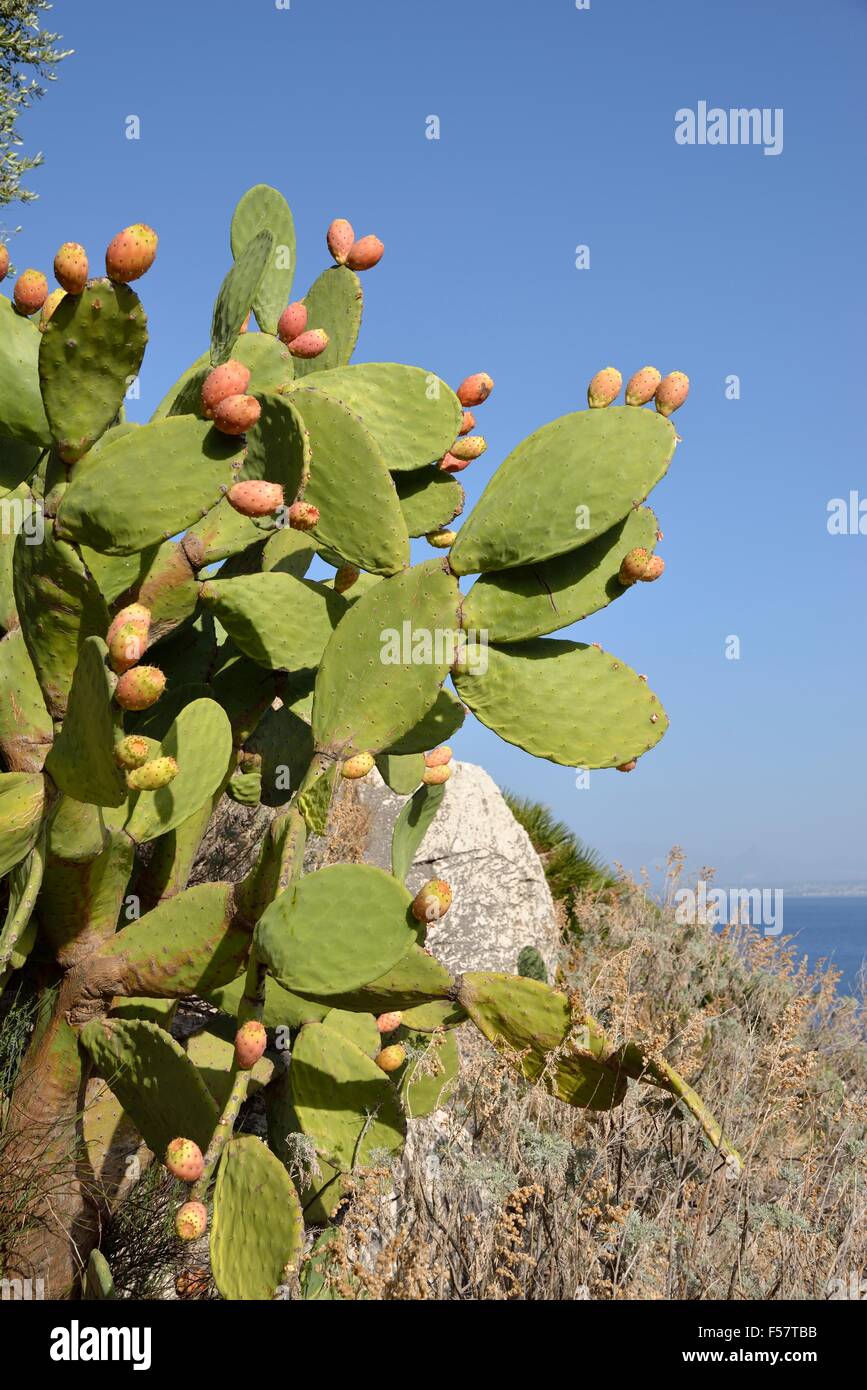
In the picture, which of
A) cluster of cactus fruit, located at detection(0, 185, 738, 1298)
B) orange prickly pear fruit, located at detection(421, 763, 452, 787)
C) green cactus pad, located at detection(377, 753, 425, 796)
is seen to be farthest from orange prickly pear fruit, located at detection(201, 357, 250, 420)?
orange prickly pear fruit, located at detection(421, 763, 452, 787)

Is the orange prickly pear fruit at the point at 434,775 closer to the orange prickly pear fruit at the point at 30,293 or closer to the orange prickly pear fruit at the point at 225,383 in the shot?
the orange prickly pear fruit at the point at 225,383


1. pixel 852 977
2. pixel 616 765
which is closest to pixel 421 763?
pixel 616 765

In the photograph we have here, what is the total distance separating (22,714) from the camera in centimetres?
234

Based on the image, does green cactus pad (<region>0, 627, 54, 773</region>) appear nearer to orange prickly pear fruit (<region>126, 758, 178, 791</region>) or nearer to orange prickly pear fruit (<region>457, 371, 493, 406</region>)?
orange prickly pear fruit (<region>126, 758, 178, 791</region>)

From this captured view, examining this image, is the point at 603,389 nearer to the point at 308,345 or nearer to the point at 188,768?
the point at 308,345

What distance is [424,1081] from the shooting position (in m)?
3.01

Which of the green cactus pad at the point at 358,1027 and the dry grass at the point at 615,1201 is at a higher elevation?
the green cactus pad at the point at 358,1027

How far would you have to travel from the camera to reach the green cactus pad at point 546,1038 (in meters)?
2.44

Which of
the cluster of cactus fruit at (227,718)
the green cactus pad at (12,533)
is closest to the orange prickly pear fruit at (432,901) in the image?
the cluster of cactus fruit at (227,718)

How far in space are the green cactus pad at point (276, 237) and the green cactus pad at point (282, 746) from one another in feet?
3.80

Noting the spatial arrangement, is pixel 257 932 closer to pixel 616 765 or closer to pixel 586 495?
pixel 616 765

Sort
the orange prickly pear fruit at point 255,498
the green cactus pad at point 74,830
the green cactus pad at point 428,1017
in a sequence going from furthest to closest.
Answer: the green cactus pad at point 428,1017 < the green cactus pad at point 74,830 < the orange prickly pear fruit at point 255,498

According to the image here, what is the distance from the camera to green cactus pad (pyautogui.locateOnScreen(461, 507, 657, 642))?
2498 millimetres

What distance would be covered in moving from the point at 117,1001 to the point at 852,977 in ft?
17.1
